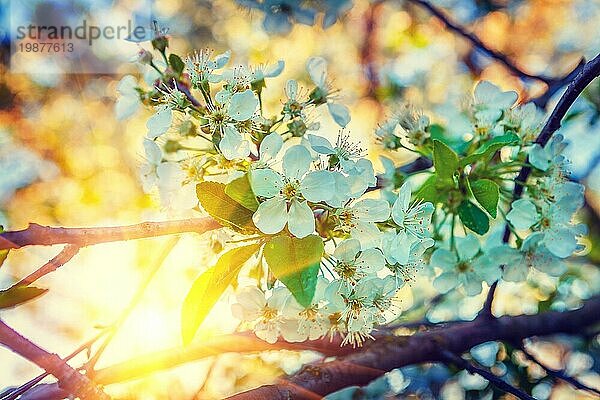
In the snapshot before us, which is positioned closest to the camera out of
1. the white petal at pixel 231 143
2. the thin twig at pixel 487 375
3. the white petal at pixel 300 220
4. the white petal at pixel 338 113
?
the white petal at pixel 300 220

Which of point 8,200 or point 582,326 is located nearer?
point 582,326

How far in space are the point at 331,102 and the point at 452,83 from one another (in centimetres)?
210

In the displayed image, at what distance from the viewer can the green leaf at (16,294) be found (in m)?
0.71

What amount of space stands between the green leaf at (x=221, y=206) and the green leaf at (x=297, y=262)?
5cm

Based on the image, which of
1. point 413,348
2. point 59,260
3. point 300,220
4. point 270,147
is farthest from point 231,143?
point 413,348

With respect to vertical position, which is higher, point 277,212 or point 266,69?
point 266,69

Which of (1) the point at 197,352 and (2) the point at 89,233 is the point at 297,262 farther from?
(1) the point at 197,352

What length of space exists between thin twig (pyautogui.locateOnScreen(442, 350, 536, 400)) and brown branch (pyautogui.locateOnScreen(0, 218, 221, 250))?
51cm

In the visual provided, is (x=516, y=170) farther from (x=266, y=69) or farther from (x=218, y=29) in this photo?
(x=218, y=29)

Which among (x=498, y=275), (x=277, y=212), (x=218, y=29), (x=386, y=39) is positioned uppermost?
(x=218, y=29)

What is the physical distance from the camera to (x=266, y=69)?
1.05 meters

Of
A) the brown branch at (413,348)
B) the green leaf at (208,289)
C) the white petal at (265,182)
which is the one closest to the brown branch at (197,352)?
the brown branch at (413,348)

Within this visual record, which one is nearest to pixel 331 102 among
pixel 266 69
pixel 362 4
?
pixel 266 69

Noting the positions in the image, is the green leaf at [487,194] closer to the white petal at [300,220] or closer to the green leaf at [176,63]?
the white petal at [300,220]
